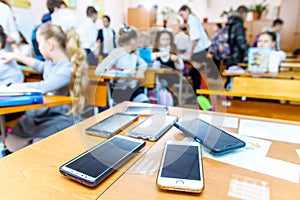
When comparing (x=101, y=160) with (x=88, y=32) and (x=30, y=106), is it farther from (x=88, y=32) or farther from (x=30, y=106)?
(x=88, y=32)

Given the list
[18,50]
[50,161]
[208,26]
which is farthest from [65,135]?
[208,26]

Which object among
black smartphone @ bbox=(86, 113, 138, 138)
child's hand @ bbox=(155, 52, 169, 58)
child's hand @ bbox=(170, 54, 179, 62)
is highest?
child's hand @ bbox=(155, 52, 169, 58)

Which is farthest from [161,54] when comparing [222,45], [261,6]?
[261,6]

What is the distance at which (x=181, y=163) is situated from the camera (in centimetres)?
44

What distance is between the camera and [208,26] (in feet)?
15.7

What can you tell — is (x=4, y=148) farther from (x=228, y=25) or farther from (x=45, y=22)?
(x=228, y=25)

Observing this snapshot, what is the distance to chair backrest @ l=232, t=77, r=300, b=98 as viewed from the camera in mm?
1298

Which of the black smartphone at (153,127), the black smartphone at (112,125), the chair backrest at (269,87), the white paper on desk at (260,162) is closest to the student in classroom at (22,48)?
the black smartphone at (112,125)

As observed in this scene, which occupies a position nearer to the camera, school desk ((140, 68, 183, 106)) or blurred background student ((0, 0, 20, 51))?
blurred background student ((0, 0, 20, 51))

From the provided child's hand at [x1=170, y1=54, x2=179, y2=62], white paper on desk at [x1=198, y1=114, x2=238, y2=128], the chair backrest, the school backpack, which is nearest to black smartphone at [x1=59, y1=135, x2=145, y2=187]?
white paper on desk at [x1=198, y1=114, x2=238, y2=128]

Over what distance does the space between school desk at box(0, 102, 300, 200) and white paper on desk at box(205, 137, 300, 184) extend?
0.02 meters

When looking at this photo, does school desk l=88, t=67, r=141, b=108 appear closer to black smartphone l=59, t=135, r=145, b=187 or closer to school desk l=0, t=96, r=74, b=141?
school desk l=0, t=96, r=74, b=141

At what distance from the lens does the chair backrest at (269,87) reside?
1.30 metres

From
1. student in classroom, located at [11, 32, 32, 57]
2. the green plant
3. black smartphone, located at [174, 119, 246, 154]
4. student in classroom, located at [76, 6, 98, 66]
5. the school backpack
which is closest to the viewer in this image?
black smartphone, located at [174, 119, 246, 154]
